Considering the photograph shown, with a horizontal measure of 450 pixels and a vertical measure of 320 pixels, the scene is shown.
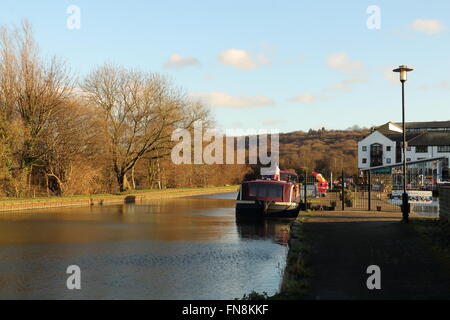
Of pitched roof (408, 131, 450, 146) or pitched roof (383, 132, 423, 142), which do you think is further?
pitched roof (383, 132, 423, 142)

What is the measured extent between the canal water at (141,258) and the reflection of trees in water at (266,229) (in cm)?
4

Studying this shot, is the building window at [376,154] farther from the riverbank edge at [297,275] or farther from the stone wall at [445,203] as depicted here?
the riverbank edge at [297,275]

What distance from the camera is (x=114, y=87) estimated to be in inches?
2063

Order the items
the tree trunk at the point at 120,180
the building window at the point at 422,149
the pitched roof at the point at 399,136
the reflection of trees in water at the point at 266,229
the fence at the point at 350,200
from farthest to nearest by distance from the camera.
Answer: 1. the pitched roof at the point at 399,136
2. the building window at the point at 422,149
3. the tree trunk at the point at 120,180
4. the fence at the point at 350,200
5. the reflection of trees in water at the point at 266,229

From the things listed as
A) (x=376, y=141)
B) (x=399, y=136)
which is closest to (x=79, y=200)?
(x=376, y=141)

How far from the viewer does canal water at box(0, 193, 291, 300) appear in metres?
10.7

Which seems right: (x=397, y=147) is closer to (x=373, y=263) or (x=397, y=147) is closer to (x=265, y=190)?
(x=265, y=190)

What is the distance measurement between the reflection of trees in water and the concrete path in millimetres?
1537

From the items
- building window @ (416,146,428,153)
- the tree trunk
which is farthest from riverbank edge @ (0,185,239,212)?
building window @ (416,146,428,153)

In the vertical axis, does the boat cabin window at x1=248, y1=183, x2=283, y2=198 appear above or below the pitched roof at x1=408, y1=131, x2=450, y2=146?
below

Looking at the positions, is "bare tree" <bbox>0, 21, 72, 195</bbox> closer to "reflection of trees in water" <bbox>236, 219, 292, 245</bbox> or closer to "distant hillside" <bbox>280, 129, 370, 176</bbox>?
"reflection of trees in water" <bbox>236, 219, 292, 245</bbox>

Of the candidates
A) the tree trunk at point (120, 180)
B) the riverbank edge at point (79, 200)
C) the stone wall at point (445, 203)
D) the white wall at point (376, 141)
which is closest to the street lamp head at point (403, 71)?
the stone wall at point (445, 203)

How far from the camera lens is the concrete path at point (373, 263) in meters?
8.90
